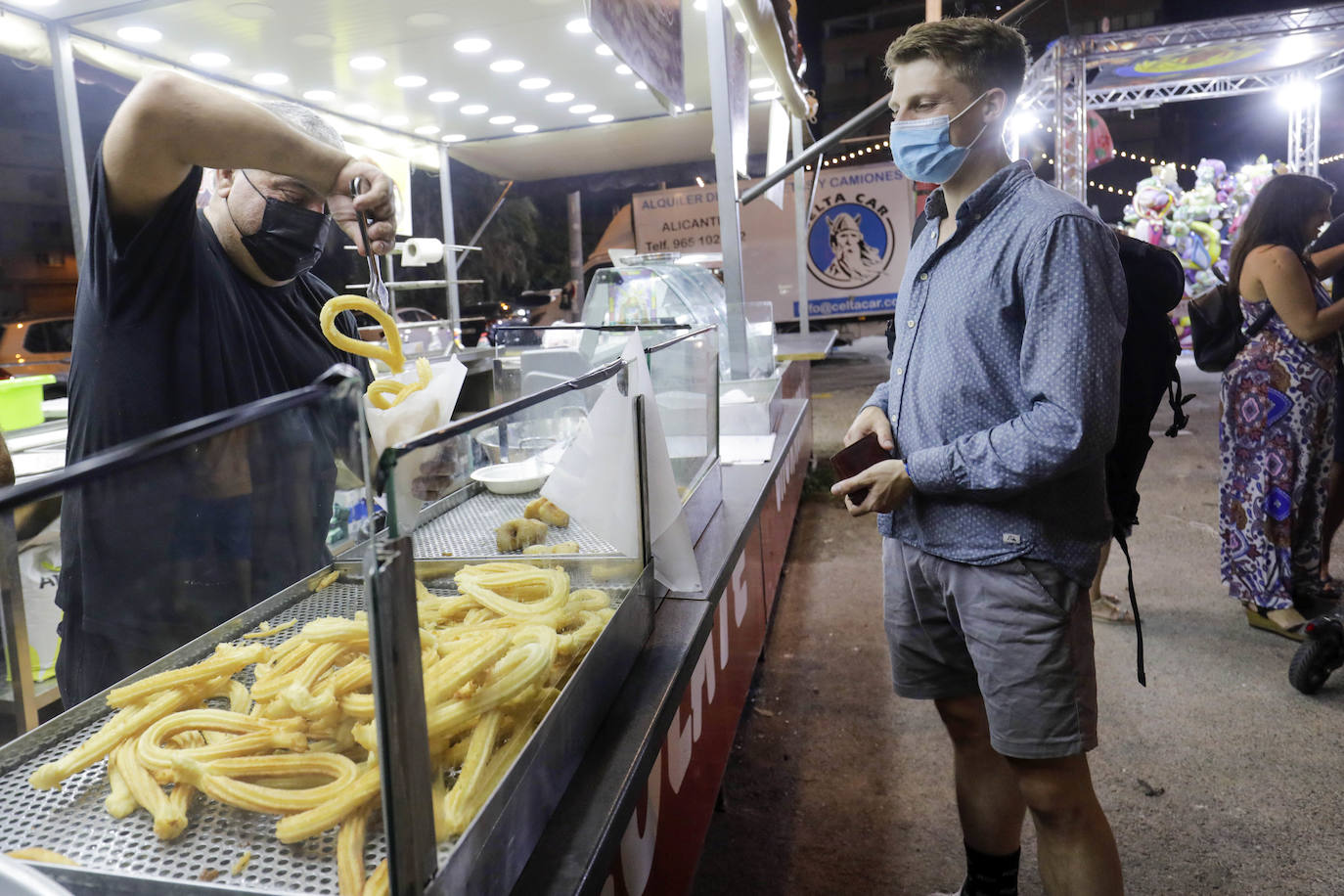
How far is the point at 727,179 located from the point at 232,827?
3.27m

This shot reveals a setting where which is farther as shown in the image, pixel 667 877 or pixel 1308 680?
pixel 1308 680

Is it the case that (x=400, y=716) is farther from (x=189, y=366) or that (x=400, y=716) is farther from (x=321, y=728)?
(x=189, y=366)

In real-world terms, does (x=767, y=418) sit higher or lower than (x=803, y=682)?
higher

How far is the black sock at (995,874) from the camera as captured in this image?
1.96 metres

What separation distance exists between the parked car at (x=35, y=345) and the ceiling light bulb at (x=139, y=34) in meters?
2.63

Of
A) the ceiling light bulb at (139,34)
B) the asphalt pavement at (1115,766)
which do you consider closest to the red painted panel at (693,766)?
the asphalt pavement at (1115,766)

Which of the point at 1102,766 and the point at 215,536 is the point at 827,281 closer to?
the point at 1102,766

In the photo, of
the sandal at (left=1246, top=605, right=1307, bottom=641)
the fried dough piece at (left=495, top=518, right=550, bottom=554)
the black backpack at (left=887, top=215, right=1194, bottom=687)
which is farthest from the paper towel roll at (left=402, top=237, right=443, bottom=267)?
the sandal at (left=1246, top=605, right=1307, bottom=641)

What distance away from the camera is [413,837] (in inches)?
31.8

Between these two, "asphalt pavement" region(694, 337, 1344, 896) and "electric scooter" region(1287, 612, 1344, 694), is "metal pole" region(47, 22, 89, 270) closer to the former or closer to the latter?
"asphalt pavement" region(694, 337, 1344, 896)

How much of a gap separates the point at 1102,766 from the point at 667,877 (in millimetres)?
1768

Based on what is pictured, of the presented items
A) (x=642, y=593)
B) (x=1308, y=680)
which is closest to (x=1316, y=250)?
(x=1308, y=680)

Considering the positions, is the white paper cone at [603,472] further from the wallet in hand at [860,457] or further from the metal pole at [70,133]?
the metal pole at [70,133]

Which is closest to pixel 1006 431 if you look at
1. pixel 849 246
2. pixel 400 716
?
pixel 400 716
